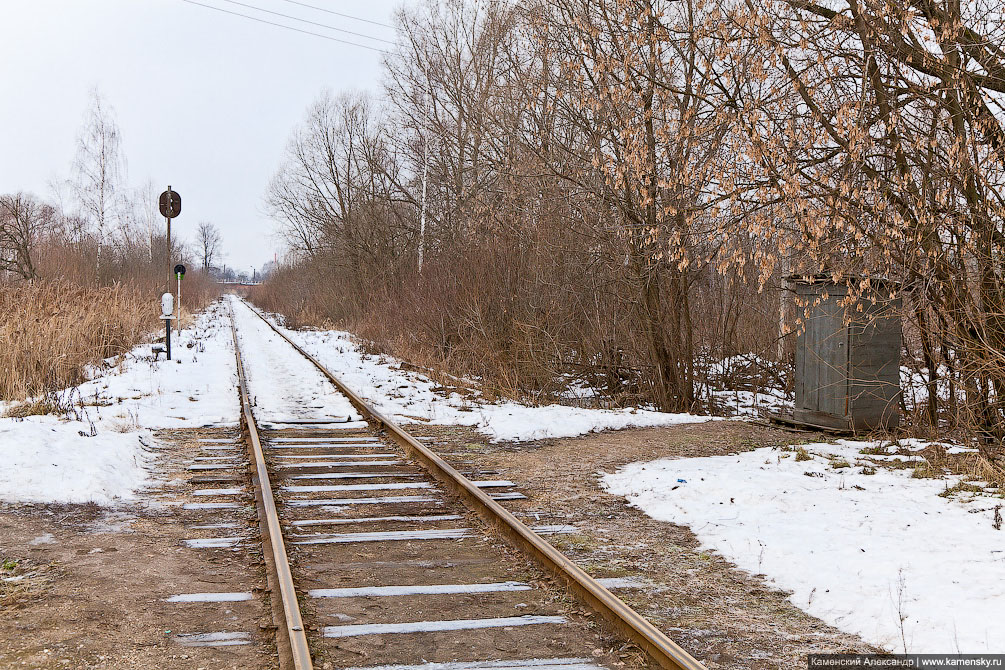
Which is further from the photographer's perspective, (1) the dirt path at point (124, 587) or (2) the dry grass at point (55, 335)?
(2) the dry grass at point (55, 335)

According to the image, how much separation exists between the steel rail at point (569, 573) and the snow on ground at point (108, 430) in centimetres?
293

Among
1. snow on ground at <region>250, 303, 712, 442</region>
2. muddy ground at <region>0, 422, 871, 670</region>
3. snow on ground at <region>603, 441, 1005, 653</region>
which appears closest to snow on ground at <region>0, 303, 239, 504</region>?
muddy ground at <region>0, 422, 871, 670</region>

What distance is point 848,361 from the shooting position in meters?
10.1

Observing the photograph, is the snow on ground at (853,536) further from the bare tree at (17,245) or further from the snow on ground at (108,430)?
the bare tree at (17,245)

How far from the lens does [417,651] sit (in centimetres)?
417

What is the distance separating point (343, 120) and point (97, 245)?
1225 centimetres

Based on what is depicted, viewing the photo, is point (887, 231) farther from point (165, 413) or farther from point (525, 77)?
point (165, 413)

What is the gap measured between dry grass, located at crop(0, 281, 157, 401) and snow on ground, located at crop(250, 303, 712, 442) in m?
4.82

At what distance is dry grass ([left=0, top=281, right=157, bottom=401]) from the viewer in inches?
484

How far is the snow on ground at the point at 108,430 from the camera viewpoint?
7.46 m

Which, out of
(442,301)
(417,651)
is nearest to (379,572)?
(417,651)

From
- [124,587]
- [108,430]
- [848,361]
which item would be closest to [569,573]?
[124,587]

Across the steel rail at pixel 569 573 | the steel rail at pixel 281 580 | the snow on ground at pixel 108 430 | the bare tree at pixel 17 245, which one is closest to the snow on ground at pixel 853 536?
the steel rail at pixel 569 573

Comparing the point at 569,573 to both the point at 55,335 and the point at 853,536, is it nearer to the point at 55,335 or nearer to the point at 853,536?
the point at 853,536
